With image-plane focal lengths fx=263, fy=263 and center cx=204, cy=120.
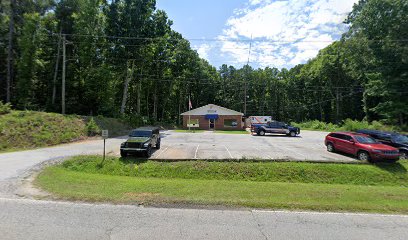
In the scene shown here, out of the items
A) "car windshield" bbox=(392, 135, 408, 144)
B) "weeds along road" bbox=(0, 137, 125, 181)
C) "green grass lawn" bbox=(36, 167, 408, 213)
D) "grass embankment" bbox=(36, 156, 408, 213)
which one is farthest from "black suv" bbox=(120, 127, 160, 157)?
"car windshield" bbox=(392, 135, 408, 144)

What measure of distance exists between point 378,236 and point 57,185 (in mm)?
10374

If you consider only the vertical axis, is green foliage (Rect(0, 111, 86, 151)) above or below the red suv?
above

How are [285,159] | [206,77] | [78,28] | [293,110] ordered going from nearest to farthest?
[285,159] → [78,28] → [206,77] → [293,110]

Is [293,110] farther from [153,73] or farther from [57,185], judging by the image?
[57,185]

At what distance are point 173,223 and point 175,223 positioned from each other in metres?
0.05

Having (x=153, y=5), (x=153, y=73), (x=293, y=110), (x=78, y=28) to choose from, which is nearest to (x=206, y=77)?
(x=153, y=73)

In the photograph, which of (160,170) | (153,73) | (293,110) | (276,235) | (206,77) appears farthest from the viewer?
(293,110)

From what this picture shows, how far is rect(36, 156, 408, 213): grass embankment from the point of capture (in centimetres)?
856

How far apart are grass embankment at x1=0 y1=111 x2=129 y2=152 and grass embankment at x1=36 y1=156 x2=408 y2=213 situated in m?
8.27

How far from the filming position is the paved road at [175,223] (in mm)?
5777

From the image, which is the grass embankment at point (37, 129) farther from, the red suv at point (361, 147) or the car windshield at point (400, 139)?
the car windshield at point (400, 139)

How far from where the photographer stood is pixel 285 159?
53.8 ft

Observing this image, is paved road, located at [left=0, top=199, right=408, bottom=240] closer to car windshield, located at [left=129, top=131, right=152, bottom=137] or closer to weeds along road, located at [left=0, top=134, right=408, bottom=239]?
weeds along road, located at [left=0, top=134, right=408, bottom=239]

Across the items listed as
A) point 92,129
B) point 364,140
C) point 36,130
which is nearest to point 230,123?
point 92,129
